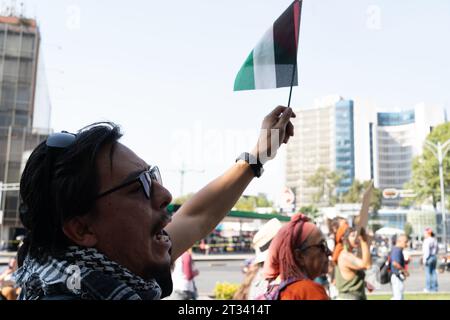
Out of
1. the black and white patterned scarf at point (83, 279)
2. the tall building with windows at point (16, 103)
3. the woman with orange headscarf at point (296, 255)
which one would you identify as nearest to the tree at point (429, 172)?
the tall building with windows at point (16, 103)

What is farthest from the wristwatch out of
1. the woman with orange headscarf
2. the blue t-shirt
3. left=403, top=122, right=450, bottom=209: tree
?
left=403, top=122, right=450, bottom=209: tree

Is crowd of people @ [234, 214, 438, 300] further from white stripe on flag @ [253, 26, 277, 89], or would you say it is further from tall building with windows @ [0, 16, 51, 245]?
tall building with windows @ [0, 16, 51, 245]

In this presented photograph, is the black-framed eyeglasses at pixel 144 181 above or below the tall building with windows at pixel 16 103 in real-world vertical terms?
below

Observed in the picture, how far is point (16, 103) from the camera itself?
41.8 metres

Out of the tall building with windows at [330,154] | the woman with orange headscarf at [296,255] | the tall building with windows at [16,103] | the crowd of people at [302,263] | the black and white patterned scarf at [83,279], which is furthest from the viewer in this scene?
the tall building with windows at [330,154]

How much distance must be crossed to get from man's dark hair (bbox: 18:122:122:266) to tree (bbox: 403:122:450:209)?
3385cm

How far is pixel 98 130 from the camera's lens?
1.09 m

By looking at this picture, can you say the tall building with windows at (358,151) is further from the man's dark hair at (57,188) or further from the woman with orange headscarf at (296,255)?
the man's dark hair at (57,188)

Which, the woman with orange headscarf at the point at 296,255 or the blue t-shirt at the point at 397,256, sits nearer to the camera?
the woman with orange headscarf at the point at 296,255

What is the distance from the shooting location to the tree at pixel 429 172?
33.4 m

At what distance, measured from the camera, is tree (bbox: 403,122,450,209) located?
33406 mm

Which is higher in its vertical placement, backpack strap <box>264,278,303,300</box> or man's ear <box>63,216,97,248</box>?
man's ear <box>63,216,97,248</box>
